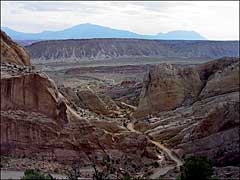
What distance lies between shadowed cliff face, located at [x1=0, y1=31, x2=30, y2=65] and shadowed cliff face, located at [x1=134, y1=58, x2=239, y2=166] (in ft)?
44.9

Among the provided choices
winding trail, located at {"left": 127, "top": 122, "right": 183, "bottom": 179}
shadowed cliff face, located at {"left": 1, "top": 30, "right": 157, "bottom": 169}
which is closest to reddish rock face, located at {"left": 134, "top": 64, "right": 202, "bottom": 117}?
winding trail, located at {"left": 127, "top": 122, "right": 183, "bottom": 179}

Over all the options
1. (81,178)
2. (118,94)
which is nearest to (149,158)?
(81,178)

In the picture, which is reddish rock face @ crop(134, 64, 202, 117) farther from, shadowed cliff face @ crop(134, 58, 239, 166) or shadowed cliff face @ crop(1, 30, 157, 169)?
shadowed cliff face @ crop(1, 30, 157, 169)

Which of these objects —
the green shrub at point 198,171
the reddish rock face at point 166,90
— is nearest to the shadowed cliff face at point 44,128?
the green shrub at point 198,171

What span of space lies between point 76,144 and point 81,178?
3663 millimetres

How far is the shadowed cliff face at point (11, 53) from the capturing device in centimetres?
4325

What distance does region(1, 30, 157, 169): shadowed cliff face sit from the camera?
3675 centimetres

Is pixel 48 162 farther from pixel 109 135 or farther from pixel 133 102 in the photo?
pixel 133 102

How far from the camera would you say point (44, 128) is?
36875 millimetres

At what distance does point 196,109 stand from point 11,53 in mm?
19977

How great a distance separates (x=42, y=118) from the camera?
37.3 metres

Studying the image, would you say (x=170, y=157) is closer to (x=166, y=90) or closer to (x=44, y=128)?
(x=44, y=128)

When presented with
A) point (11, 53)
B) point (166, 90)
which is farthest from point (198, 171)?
point (166, 90)

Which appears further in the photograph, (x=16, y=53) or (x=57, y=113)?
(x=16, y=53)
